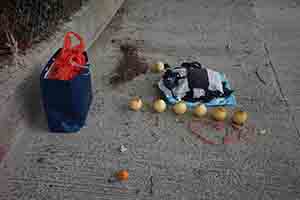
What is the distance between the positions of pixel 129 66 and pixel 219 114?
1.44 metres

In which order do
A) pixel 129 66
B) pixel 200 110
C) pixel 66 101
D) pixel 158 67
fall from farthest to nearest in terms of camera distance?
pixel 129 66 → pixel 158 67 → pixel 200 110 → pixel 66 101

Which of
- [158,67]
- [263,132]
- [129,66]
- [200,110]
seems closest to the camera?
[263,132]

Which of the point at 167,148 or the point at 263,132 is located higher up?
the point at 263,132

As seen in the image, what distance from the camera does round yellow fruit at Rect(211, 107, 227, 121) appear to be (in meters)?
3.12

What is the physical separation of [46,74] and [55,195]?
103 cm

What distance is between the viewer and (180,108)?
126 inches

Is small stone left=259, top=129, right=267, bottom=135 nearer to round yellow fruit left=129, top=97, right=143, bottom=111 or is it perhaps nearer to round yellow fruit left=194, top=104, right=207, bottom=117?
round yellow fruit left=194, top=104, right=207, bottom=117

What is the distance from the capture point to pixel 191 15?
19.3ft

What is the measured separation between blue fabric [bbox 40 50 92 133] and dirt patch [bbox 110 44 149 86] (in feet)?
2.63

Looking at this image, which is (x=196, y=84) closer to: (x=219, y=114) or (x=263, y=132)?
(x=219, y=114)

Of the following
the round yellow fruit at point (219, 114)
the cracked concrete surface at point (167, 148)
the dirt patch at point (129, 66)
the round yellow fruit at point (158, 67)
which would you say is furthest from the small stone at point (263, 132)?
the dirt patch at point (129, 66)

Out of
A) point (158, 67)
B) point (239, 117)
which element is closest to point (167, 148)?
point (239, 117)

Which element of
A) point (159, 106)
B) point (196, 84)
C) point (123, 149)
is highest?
point (196, 84)

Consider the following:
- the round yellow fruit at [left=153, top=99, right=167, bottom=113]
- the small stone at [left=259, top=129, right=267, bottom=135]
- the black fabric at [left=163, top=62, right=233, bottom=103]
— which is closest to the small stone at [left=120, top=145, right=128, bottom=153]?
the round yellow fruit at [left=153, top=99, right=167, bottom=113]
